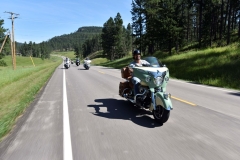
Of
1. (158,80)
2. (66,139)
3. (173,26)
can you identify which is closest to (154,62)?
(158,80)

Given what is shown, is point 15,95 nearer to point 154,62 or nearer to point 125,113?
point 125,113

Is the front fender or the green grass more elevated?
the front fender

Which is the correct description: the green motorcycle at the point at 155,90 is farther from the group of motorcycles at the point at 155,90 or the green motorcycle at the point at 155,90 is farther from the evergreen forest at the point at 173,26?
the evergreen forest at the point at 173,26

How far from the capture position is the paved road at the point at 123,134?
392cm

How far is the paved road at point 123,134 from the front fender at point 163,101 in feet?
1.77

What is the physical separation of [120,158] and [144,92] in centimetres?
261

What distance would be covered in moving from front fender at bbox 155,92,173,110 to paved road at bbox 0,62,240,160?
54 cm

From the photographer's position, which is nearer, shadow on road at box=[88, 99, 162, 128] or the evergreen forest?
shadow on road at box=[88, 99, 162, 128]

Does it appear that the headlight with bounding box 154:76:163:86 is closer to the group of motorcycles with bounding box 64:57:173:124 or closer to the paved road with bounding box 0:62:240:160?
the group of motorcycles with bounding box 64:57:173:124

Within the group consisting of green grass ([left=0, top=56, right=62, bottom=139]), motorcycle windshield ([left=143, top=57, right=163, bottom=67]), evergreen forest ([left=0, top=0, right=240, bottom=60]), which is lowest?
green grass ([left=0, top=56, right=62, bottom=139])

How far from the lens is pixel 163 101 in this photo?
529 centimetres

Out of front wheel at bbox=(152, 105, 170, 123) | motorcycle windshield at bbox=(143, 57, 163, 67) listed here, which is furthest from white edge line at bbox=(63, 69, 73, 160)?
motorcycle windshield at bbox=(143, 57, 163, 67)

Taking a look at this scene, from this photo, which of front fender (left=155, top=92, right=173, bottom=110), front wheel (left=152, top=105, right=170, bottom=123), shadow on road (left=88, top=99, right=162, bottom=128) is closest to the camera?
front fender (left=155, top=92, right=173, bottom=110)

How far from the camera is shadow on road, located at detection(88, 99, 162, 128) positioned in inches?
230
